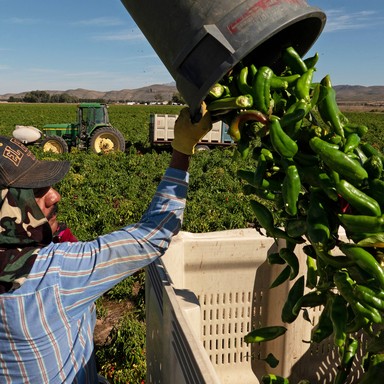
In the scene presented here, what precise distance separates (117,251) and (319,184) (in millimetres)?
828

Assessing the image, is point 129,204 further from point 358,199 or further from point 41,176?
point 358,199

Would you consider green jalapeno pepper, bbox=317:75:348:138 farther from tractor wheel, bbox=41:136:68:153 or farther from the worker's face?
tractor wheel, bbox=41:136:68:153

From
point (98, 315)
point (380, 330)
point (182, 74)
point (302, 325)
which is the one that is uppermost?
point (182, 74)

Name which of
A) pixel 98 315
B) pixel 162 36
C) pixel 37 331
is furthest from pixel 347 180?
pixel 98 315

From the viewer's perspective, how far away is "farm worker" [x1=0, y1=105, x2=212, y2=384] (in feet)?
5.63

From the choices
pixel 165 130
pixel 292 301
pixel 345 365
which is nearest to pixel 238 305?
pixel 292 301

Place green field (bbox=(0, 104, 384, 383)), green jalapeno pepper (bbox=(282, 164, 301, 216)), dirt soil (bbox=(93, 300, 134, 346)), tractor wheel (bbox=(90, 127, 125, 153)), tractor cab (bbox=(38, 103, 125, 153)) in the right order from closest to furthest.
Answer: green jalapeno pepper (bbox=(282, 164, 301, 216)) < green field (bbox=(0, 104, 384, 383)) < dirt soil (bbox=(93, 300, 134, 346)) < tractor wheel (bbox=(90, 127, 125, 153)) < tractor cab (bbox=(38, 103, 125, 153))

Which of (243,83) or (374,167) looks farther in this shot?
(243,83)

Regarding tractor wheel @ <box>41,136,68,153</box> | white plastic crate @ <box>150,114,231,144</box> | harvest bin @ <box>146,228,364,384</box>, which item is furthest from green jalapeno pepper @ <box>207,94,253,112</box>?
white plastic crate @ <box>150,114,231,144</box>

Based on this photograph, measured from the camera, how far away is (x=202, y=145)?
1678 cm

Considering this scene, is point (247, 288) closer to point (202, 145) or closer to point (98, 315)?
point (98, 315)

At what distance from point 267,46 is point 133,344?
2649 mm

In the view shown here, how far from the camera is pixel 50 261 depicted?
1.76 metres

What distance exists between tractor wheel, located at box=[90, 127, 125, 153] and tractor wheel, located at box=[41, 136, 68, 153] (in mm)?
1096
